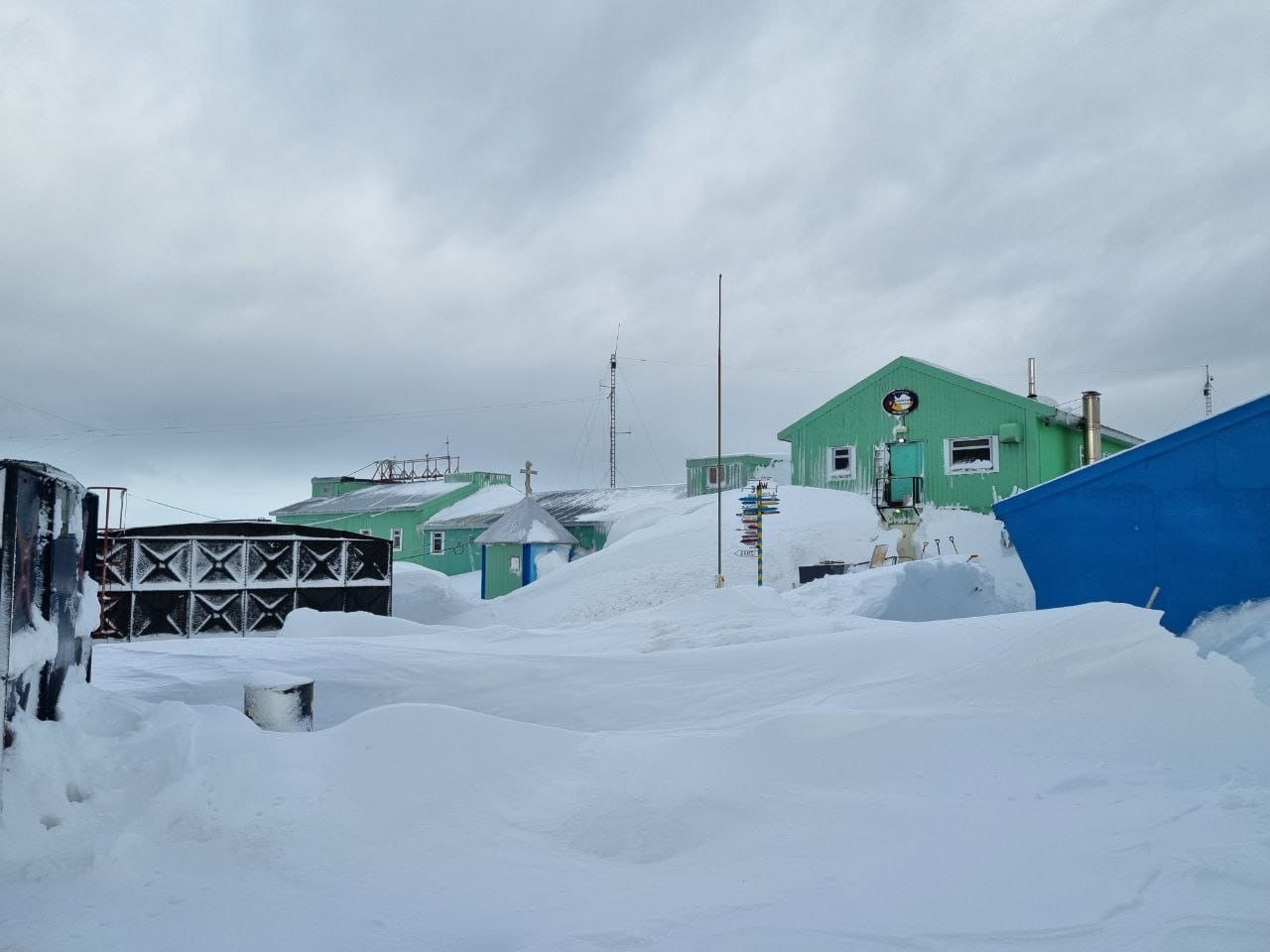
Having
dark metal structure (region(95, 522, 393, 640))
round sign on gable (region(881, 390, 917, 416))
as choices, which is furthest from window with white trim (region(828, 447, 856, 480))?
dark metal structure (region(95, 522, 393, 640))

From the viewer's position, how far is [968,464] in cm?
2406

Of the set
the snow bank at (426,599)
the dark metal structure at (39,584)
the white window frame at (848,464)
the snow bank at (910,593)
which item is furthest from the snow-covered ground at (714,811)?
the white window frame at (848,464)

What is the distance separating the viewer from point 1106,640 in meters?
Answer: 6.16

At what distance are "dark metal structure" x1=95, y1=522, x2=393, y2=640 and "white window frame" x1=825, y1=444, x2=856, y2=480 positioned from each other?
15.2 meters

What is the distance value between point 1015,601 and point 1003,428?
26.8 feet

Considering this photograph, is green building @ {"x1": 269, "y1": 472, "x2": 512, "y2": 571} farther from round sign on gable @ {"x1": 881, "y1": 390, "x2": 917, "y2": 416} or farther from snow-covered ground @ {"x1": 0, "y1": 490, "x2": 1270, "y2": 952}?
snow-covered ground @ {"x1": 0, "y1": 490, "x2": 1270, "y2": 952}

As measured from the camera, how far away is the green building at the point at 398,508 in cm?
3925

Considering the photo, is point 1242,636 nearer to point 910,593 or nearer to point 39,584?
point 910,593

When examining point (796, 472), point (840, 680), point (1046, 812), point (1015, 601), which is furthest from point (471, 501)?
point (1046, 812)

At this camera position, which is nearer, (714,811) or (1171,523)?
(714,811)

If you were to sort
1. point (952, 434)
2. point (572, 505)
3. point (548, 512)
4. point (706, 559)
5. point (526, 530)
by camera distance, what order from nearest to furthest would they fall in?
1. point (706, 559)
2. point (952, 434)
3. point (526, 530)
4. point (548, 512)
5. point (572, 505)

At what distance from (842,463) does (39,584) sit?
24558mm

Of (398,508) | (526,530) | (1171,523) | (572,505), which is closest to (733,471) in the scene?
(572,505)

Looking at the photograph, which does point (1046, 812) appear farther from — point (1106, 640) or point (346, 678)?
point (346, 678)
